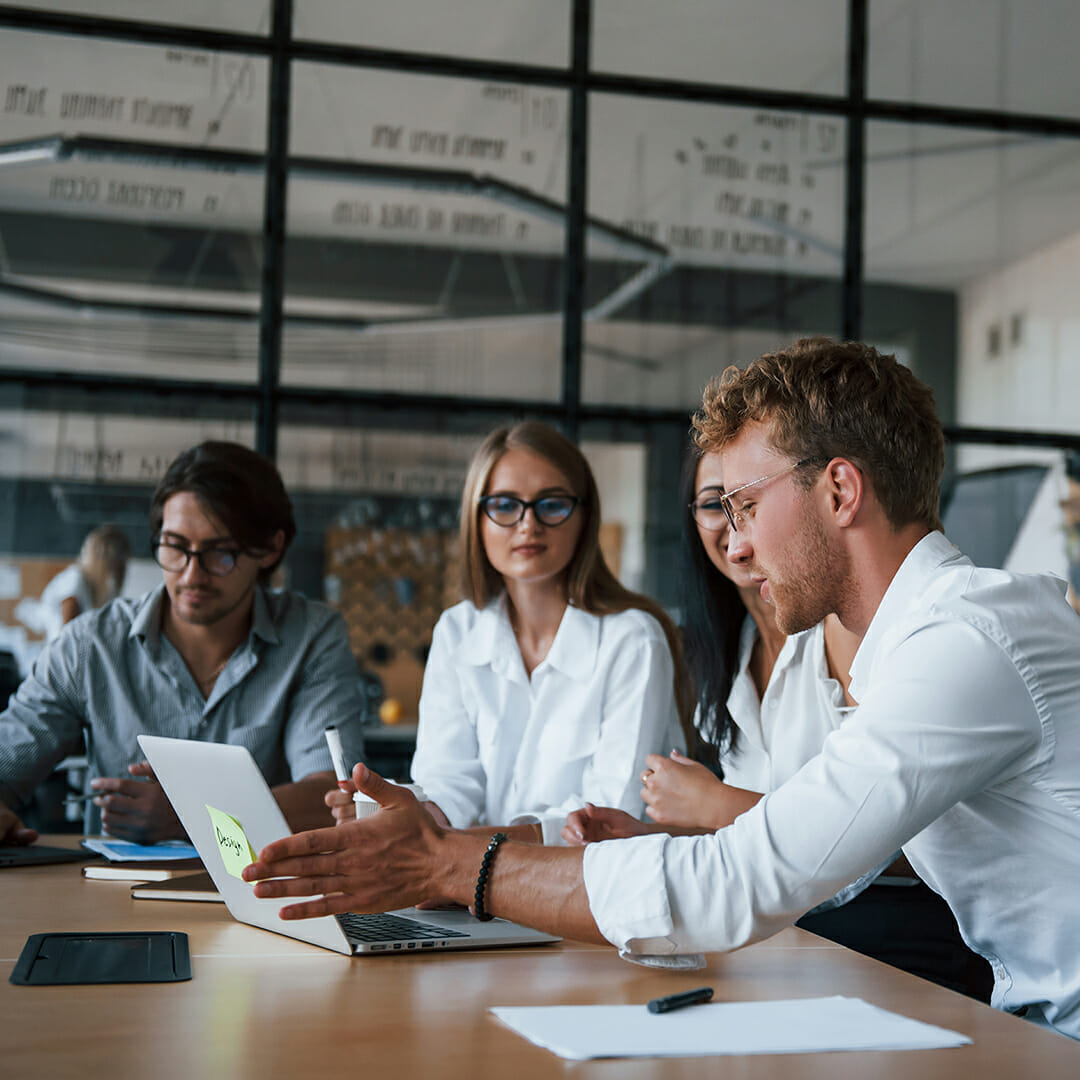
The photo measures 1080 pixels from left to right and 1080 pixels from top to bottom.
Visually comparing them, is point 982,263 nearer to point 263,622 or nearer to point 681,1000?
point 263,622

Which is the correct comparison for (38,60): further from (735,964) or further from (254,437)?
(735,964)

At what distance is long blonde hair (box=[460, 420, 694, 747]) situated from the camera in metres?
2.93

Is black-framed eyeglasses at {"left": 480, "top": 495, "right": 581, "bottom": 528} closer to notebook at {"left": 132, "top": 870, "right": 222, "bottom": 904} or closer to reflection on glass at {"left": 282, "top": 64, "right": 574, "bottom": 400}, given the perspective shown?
notebook at {"left": 132, "top": 870, "right": 222, "bottom": 904}

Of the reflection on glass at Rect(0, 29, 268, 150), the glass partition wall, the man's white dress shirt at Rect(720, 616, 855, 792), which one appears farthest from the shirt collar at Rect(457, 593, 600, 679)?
the reflection on glass at Rect(0, 29, 268, 150)

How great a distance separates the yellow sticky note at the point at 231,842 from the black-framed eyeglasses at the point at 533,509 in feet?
4.28

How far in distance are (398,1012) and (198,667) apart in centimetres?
173

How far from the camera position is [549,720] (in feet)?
9.31

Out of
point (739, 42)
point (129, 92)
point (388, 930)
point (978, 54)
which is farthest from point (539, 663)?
point (978, 54)

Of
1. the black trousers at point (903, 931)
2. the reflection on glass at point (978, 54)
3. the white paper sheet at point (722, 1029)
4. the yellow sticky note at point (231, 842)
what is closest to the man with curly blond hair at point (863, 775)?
the white paper sheet at point (722, 1029)

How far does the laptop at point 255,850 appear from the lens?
157 centimetres

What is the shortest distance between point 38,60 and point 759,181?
278 cm

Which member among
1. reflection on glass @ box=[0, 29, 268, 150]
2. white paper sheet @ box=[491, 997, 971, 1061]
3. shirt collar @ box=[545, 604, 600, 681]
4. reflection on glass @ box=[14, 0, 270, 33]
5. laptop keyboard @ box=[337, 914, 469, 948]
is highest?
reflection on glass @ box=[14, 0, 270, 33]

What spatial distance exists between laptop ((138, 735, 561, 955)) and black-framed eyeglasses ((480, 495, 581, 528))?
1.18 m

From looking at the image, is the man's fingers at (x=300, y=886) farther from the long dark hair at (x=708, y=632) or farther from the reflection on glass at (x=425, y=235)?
the reflection on glass at (x=425, y=235)
